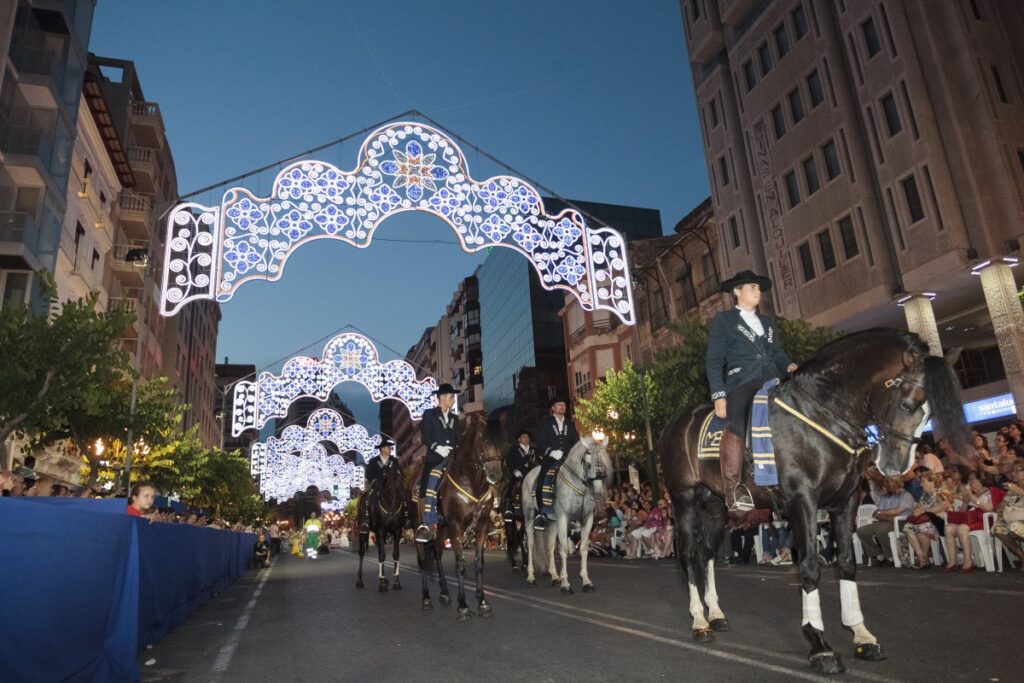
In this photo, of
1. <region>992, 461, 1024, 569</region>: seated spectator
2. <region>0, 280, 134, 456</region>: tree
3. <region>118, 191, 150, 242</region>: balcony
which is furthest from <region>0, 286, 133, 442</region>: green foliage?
<region>118, 191, 150, 242</region>: balcony

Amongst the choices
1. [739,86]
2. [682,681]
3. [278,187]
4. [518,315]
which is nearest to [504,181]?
[278,187]

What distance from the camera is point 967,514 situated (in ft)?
38.4

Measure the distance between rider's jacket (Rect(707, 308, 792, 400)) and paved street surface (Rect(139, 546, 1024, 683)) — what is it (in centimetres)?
219

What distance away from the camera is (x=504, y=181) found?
17078mm

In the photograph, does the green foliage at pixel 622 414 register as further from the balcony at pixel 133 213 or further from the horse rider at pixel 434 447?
the balcony at pixel 133 213

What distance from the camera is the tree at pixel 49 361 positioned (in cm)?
1595

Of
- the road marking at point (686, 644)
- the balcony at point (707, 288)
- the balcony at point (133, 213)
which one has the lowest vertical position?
the road marking at point (686, 644)

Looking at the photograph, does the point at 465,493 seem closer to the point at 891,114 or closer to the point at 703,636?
A: the point at 703,636

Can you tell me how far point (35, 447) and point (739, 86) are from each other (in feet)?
106

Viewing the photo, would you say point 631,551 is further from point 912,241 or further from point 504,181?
point 912,241

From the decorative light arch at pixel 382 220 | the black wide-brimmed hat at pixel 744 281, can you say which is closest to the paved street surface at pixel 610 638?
the black wide-brimmed hat at pixel 744 281

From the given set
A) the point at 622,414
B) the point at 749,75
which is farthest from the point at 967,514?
the point at 749,75

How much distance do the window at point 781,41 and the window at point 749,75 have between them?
1.60 m

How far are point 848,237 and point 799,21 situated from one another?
10404 mm
